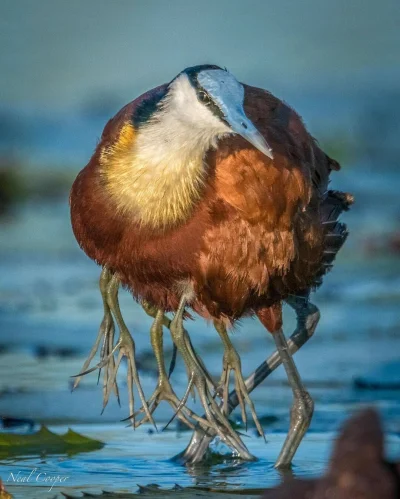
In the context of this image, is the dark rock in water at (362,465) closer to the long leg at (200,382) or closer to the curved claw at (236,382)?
the long leg at (200,382)

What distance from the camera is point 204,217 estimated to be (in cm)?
700

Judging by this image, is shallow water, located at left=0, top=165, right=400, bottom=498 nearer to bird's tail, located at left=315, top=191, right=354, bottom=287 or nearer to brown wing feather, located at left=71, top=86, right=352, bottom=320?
bird's tail, located at left=315, top=191, right=354, bottom=287

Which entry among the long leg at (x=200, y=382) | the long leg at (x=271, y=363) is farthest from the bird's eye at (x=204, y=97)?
the long leg at (x=271, y=363)

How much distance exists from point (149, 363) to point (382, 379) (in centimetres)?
148

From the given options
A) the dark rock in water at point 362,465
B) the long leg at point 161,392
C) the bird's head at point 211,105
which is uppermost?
the bird's head at point 211,105

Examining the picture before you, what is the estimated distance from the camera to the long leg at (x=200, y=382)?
727cm

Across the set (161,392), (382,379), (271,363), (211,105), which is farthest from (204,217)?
(382,379)

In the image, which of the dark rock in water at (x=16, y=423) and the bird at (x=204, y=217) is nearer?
the bird at (x=204, y=217)

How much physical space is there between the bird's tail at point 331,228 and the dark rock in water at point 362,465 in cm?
299

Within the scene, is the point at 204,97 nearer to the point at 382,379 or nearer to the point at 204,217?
the point at 204,217

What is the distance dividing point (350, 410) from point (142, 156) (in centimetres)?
240

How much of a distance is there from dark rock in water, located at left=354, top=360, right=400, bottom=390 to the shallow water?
0.02 m

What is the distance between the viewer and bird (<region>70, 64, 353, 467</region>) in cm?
685

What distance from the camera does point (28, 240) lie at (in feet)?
48.6
